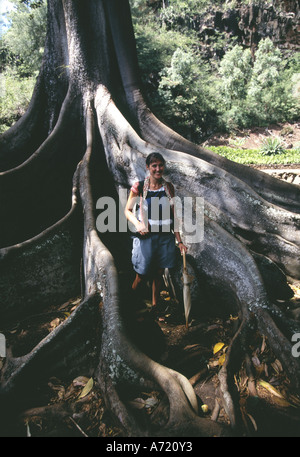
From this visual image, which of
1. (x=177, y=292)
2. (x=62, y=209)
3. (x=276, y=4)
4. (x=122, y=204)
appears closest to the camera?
(x=177, y=292)

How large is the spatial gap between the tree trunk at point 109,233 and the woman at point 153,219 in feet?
1.02

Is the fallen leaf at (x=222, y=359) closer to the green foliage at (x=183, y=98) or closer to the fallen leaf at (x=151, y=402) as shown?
the fallen leaf at (x=151, y=402)

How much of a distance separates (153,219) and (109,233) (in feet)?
3.41

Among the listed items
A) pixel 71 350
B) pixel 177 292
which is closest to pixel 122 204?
pixel 177 292

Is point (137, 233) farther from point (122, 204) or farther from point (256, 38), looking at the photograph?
point (256, 38)

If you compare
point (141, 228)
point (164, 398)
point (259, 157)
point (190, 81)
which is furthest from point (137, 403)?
point (190, 81)

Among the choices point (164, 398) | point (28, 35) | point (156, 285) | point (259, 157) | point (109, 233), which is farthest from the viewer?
point (28, 35)

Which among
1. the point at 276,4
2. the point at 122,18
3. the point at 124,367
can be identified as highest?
the point at 276,4

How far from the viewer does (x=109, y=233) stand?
363cm

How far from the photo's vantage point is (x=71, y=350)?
247 cm

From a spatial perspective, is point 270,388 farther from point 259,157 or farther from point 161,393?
point 259,157

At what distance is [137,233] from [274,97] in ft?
67.2

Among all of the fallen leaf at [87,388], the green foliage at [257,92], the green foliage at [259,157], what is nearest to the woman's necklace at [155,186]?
the fallen leaf at [87,388]

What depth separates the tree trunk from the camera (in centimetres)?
226
